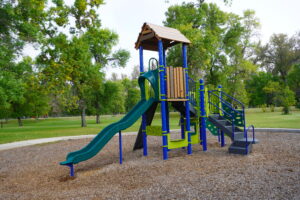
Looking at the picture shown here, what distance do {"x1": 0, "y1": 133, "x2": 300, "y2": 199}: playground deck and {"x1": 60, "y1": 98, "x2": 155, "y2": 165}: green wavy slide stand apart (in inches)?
19.5

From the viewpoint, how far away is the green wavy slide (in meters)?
6.62

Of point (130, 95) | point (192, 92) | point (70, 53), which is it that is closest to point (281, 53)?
point (130, 95)

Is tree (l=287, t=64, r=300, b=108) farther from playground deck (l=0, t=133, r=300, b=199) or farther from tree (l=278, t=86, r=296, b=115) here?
playground deck (l=0, t=133, r=300, b=199)

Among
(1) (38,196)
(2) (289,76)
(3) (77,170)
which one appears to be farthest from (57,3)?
(2) (289,76)

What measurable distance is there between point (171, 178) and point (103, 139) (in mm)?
2520

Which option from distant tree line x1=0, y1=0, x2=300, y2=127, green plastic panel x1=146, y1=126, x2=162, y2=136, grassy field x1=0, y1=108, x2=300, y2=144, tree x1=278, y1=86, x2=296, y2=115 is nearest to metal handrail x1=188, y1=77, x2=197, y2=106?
green plastic panel x1=146, y1=126, x2=162, y2=136

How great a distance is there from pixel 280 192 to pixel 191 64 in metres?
20.3

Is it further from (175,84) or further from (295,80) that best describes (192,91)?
(295,80)

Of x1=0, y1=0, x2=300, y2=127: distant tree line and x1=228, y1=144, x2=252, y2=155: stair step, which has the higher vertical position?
x1=0, y1=0, x2=300, y2=127: distant tree line

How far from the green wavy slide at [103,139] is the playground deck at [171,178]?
19.5 inches

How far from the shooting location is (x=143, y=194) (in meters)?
4.47

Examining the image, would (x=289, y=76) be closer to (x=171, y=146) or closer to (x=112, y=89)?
(x=112, y=89)

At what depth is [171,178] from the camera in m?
5.34

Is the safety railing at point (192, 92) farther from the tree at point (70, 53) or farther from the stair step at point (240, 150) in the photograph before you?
the tree at point (70, 53)
